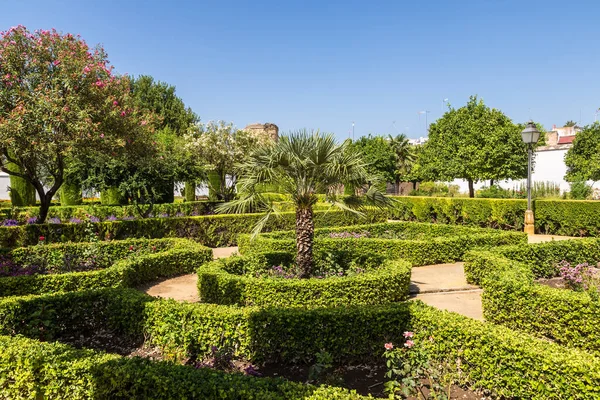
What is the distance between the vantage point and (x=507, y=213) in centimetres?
1777

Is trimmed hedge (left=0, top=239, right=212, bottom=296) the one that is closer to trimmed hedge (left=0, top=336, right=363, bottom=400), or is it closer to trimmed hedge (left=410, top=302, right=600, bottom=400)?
trimmed hedge (left=0, top=336, right=363, bottom=400)

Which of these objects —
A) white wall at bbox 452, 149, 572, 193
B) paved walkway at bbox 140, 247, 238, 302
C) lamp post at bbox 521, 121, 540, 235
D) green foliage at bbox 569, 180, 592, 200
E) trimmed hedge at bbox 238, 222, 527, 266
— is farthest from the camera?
white wall at bbox 452, 149, 572, 193

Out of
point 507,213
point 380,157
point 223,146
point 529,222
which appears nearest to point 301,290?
point 529,222

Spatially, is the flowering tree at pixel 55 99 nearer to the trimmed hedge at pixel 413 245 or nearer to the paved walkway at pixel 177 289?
the paved walkway at pixel 177 289

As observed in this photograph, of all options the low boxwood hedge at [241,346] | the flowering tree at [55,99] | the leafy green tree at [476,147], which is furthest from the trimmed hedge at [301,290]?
the leafy green tree at [476,147]

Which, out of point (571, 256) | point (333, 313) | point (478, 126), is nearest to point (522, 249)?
point (571, 256)

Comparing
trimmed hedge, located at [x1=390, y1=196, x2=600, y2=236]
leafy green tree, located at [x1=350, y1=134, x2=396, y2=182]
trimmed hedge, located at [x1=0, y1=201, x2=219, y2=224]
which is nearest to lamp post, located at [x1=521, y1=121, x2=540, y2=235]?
trimmed hedge, located at [x1=390, y1=196, x2=600, y2=236]

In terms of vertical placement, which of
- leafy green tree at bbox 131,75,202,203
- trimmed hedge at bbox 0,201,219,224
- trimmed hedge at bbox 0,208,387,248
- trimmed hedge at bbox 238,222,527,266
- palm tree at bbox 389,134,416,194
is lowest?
trimmed hedge at bbox 238,222,527,266

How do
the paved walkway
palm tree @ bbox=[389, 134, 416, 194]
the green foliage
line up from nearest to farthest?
the paved walkway < the green foliage < palm tree @ bbox=[389, 134, 416, 194]

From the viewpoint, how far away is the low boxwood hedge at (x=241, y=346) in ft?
11.8

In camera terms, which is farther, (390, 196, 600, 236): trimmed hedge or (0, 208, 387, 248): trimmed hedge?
(390, 196, 600, 236): trimmed hedge

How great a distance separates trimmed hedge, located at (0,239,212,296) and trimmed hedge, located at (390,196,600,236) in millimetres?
6622

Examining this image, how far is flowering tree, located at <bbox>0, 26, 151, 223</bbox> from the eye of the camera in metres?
9.52

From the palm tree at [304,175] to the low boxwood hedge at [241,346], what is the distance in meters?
2.43
